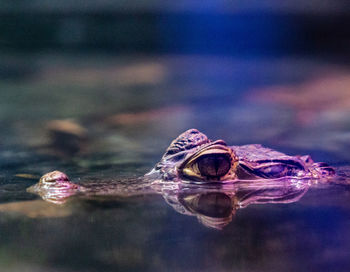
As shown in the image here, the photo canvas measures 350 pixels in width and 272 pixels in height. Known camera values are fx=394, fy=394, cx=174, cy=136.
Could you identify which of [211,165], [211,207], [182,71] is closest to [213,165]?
[211,165]

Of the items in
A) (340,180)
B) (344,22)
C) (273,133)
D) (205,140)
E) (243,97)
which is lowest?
(340,180)

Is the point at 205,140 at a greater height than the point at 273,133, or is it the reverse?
the point at 273,133

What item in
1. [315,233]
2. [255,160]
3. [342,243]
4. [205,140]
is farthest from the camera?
[205,140]

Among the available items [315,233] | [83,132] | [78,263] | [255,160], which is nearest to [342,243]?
[315,233]

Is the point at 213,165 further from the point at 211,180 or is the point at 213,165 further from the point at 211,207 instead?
the point at 211,207

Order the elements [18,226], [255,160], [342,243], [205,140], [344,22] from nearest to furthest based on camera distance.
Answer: [342,243], [18,226], [255,160], [205,140], [344,22]

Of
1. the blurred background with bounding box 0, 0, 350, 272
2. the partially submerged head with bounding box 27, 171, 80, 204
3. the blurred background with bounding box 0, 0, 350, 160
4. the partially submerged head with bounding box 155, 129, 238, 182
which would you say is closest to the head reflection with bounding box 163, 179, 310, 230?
the partially submerged head with bounding box 155, 129, 238, 182

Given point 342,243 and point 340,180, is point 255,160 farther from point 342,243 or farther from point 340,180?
point 342,243
